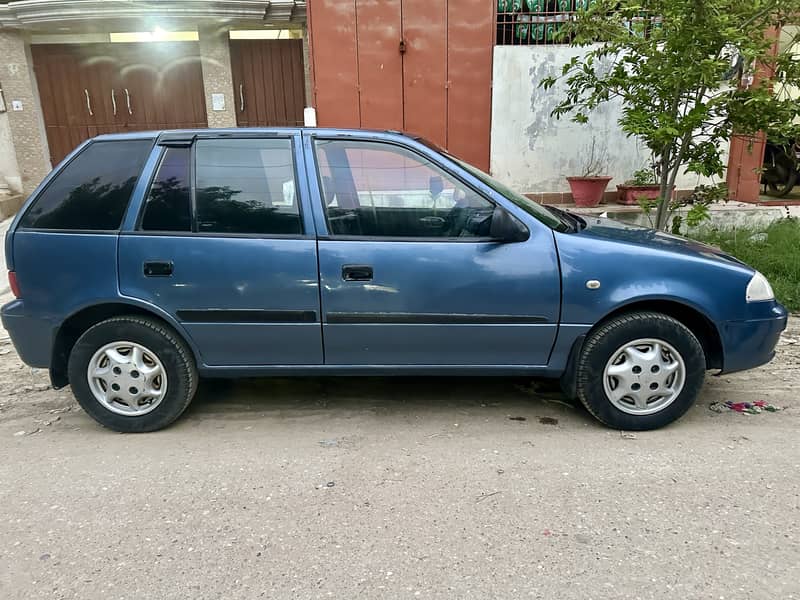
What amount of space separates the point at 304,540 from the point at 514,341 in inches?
62.3

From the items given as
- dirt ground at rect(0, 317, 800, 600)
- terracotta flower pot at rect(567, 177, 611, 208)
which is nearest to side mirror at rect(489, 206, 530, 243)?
dirt ground at rect(0, 317, 800, 600)

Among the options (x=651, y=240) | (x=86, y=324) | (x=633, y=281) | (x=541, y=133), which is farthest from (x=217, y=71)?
(x=633, y=281)

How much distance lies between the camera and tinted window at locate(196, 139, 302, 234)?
3395 mm

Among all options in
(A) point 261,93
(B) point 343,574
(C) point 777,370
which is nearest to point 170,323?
(B) point 343,574

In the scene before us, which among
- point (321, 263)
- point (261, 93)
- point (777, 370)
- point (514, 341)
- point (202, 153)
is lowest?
point (777, 370)

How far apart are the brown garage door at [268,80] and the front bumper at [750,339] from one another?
8.26 metres

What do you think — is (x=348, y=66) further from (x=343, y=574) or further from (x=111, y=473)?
(x=343, y=574)

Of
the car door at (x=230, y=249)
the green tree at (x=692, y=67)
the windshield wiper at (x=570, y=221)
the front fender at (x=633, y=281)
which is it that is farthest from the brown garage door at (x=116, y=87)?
the front fender at (x=633, y=281)

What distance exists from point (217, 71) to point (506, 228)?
803 cm

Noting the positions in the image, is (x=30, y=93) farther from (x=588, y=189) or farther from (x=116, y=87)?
(x=588, y=189)

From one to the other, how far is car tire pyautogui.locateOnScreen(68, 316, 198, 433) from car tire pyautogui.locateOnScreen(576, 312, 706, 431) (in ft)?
7.69

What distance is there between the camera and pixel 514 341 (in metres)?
3.42

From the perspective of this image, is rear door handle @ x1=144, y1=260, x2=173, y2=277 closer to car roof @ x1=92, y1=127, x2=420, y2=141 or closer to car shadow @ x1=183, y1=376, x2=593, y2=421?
car roof @ x1=92, y1=127, x2=420, y2=141

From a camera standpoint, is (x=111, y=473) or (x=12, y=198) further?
(x=12, y=198)
